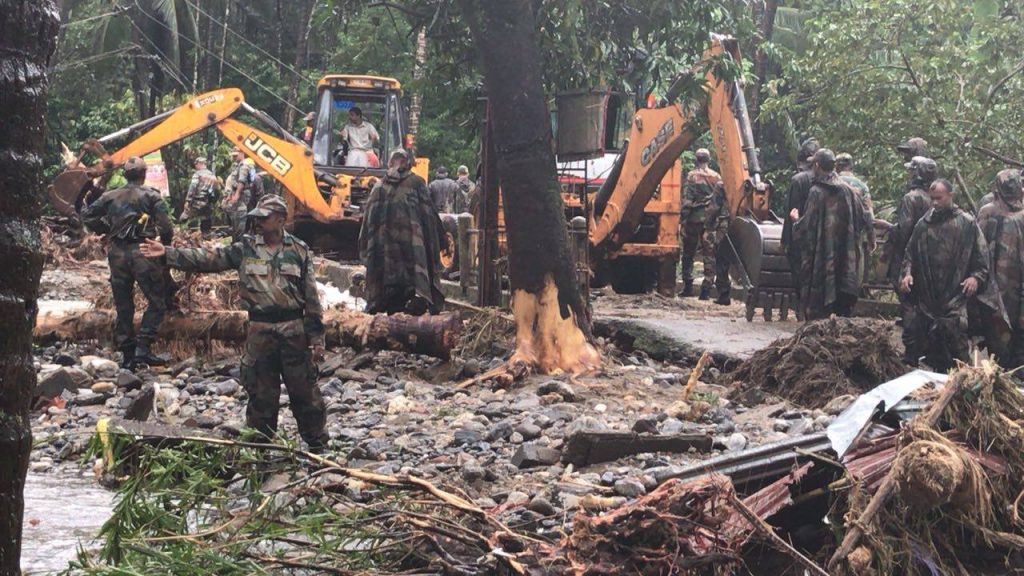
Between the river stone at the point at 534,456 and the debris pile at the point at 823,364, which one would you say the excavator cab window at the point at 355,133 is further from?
the river stone at the point at 534,456

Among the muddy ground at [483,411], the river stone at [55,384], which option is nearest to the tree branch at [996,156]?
the muddy ground at [483,411]

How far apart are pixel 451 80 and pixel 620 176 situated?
4.27m

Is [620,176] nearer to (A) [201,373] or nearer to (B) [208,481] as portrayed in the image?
(A) [201,373]

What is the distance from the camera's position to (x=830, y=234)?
12.1 metres

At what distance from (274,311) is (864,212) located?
725cm

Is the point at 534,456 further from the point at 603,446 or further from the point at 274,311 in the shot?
the point at 274,311

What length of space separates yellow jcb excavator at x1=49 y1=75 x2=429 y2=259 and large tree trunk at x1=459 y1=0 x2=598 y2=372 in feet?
31.3

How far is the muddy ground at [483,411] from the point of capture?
6.86m

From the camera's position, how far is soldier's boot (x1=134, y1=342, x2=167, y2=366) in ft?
35.6

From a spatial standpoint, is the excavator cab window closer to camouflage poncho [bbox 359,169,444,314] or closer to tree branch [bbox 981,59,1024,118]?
camouflage poncho [bbox 359,169,444,314]

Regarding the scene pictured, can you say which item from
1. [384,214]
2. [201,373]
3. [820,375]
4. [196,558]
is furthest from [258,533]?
[384,214]

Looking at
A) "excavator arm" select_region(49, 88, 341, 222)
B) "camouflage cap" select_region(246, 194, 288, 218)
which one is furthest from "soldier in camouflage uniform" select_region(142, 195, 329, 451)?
"excavator arm" select_region(49, 88, 341, 222)

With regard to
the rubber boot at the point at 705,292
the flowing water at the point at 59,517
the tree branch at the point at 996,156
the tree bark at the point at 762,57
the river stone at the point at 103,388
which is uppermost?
the tree bark at the point at 762,57

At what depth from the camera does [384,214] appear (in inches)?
469
